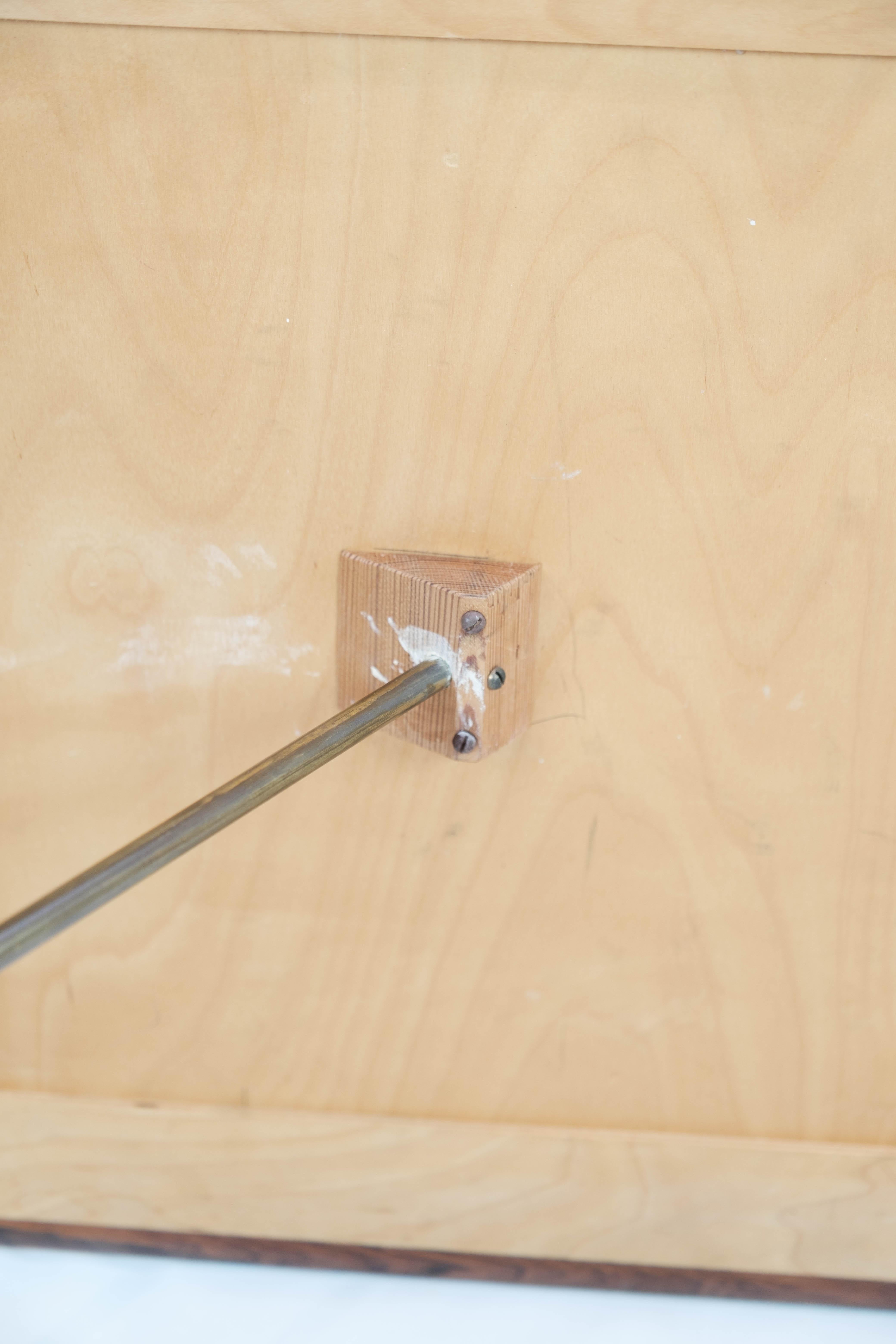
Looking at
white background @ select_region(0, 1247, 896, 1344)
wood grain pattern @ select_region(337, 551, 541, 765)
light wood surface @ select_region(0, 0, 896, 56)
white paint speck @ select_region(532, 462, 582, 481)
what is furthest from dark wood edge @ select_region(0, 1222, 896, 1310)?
light wood surface @ select_region(0, 0, 896, 56)

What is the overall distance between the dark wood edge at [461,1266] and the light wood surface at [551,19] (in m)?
0.52

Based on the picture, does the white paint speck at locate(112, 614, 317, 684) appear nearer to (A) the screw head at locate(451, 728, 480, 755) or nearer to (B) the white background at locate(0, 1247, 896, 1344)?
(A) the screw head at locate(451, 728, 480, 755)

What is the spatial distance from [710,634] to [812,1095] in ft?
0.74

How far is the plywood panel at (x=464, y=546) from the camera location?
40cm

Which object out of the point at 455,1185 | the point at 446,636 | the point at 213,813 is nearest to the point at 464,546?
the point at 446,636

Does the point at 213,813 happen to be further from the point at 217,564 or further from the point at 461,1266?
the point at 461,1266

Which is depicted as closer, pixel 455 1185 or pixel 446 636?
pixel 446 636

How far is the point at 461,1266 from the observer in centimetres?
52

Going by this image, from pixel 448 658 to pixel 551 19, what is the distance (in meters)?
0.23

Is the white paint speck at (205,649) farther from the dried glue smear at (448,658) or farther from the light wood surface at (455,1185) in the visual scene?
the light wood surface at (455,1185)

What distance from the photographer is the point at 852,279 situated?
40 cm

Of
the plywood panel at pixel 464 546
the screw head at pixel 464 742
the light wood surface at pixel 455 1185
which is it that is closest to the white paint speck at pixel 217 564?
the plywood panel at pixel 464 546

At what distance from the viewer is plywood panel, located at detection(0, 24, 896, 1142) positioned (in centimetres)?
40

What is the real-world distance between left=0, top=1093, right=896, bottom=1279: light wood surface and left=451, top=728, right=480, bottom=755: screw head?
0.66 ft
